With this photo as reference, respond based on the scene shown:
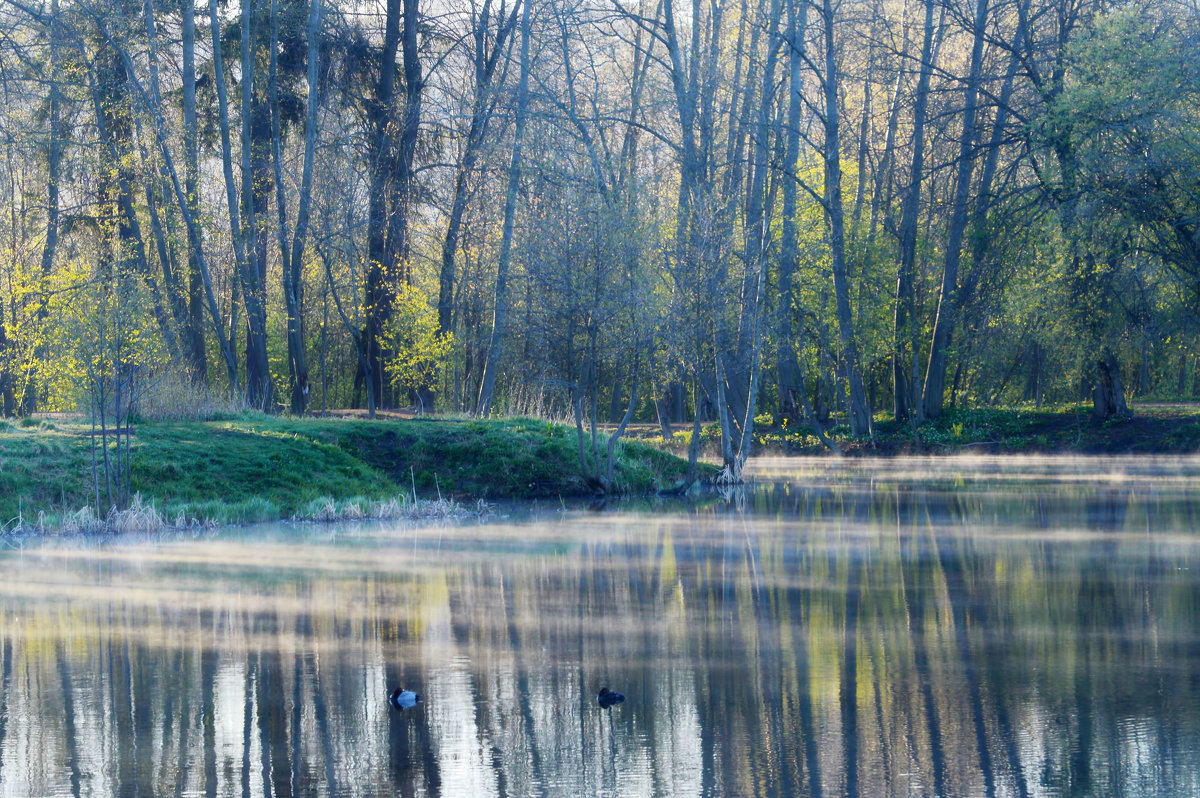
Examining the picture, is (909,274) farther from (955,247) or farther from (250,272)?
(250,272)

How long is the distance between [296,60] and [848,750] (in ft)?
105

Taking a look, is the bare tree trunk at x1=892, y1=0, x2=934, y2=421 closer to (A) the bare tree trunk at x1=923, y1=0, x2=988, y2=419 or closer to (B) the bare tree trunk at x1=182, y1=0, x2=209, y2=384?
(A) the bare tree trunk at x1=923, y1=0, x2=988, y2=419

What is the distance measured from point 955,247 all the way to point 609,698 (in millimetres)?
30817

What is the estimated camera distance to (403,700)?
848cm

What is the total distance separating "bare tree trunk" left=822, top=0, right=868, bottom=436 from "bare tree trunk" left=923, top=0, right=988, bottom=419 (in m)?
2.19

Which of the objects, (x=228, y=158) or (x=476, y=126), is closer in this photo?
(x=228, y=158)

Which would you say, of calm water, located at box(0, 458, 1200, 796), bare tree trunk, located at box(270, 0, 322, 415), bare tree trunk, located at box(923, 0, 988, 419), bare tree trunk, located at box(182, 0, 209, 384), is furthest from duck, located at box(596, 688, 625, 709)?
bare tree trunk, located at box(923, 0, 988, 419)

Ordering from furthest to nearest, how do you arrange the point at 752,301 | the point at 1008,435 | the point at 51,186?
the point at 1008,435 < the point at 51,186 < the point at 752,301

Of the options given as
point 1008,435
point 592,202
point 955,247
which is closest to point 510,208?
point 592,202

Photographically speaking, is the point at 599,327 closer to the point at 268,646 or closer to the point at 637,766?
the point at 268,646

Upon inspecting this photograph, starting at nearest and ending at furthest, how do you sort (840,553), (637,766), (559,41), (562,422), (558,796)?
(558,796) < (637,766) < (840,553) < (562,422) < (559,41)

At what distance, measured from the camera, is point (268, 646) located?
34.7ft

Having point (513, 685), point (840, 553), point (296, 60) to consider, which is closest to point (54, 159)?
point (296, 60)

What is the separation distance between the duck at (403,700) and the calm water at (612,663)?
161mm
